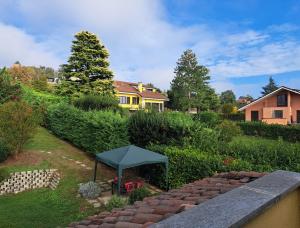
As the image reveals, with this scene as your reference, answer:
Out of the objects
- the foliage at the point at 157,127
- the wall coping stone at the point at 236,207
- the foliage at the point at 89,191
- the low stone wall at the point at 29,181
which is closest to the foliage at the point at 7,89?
the low stone wall at the point at 29,181

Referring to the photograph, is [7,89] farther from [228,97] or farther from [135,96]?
[228,97]

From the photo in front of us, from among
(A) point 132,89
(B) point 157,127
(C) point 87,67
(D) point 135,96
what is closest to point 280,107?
(D) point 135,96

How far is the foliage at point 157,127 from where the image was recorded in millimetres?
14266

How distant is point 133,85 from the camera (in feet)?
206

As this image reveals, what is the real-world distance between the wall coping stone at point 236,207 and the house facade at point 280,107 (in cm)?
4199

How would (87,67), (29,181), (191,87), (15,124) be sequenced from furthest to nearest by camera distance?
(191,87) → (87,67) → (15,124) → (29,181)

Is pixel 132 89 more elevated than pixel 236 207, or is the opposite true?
pixel 132 89

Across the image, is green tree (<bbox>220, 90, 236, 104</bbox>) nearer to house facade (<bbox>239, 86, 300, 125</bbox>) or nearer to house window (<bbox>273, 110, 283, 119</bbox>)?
house facade (<bbox>239, 86, 300, 125</bbox>)

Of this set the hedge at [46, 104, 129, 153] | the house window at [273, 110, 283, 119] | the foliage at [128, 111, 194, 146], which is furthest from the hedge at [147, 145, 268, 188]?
the house window at [273, 110, 283, 119]

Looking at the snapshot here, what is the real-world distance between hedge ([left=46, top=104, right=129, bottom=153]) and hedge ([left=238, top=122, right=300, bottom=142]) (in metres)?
19.2

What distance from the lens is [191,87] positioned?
6303 cm

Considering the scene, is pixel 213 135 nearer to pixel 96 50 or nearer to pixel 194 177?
pixel 194 177

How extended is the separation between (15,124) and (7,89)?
13.4 metres

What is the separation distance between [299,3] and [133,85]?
5226 cm
